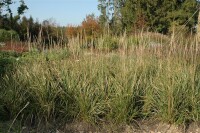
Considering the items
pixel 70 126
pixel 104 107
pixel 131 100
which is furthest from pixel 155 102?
pixel 70 126

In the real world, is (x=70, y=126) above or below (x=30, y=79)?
below

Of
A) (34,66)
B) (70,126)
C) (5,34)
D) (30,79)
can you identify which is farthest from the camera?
(5,34)

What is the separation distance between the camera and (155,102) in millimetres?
5918

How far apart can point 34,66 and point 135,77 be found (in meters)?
1.78

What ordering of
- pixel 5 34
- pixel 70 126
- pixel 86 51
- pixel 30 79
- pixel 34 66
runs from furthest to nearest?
pixel 5 34 → pixel 86 51 → pixel 34 66 → pixel 30 79 → pixel 70 126

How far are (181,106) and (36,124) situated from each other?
223 cm

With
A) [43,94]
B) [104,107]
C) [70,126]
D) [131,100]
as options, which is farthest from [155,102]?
[43,94]

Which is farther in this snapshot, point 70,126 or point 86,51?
point 86,51

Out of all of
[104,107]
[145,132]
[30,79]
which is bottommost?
[145,132]

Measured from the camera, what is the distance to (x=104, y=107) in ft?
19.1

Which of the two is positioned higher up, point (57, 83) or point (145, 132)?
point (57, 83)

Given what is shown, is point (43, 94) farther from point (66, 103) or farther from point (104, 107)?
point (104, 107)

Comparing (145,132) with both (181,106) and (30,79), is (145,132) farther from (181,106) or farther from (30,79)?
(30,79)

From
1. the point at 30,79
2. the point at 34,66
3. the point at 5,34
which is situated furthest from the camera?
the point at 5,34
